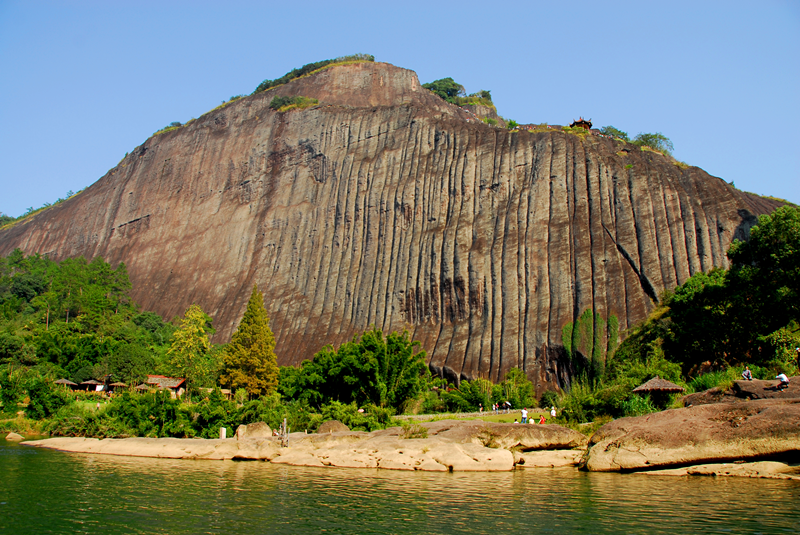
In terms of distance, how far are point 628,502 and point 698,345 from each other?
19781mm

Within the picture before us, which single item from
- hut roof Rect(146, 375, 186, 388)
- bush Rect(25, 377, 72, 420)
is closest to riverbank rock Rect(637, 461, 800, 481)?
bush Rect(25, 377, 72, 420)

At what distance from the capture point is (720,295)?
29.9 metres

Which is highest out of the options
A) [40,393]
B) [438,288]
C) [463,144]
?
[463,144]

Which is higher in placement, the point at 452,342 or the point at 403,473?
the point at 452,342

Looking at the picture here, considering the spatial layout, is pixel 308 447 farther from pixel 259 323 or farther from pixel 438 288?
pixel 438 288

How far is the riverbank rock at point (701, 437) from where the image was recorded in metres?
15.6

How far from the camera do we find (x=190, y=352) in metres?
44.4

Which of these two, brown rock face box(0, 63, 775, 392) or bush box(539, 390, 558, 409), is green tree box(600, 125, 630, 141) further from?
bush box(539, 390, 558, 409)

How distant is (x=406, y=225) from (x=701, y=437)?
38742 millimetres

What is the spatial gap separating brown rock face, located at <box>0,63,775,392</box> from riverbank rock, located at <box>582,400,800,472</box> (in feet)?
76.5

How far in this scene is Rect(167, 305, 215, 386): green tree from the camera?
141 feet

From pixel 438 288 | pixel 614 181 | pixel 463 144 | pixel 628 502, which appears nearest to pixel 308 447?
pixel 628 502

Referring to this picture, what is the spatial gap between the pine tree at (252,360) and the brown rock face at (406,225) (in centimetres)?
1284

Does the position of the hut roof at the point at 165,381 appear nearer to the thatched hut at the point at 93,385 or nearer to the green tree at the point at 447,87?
the thatched hut at the point at 93,385
